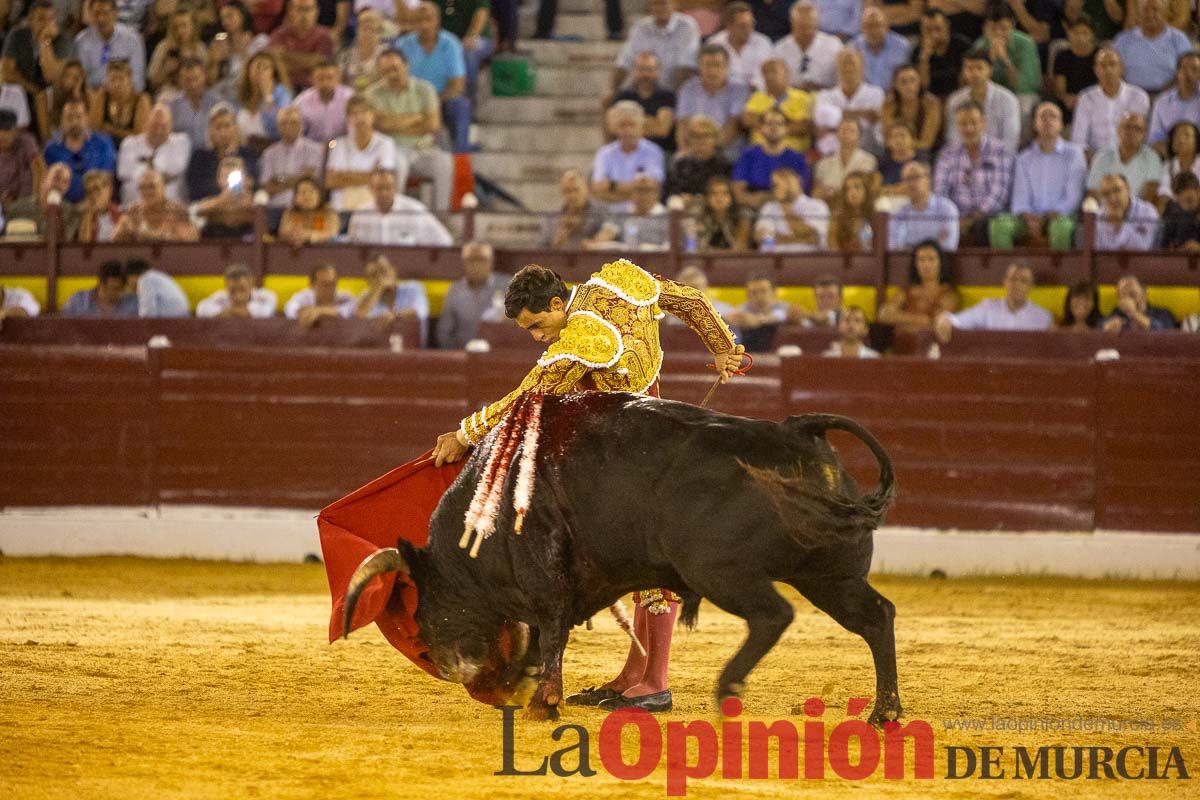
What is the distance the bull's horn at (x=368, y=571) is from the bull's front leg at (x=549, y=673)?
449mm

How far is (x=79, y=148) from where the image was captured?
11188mm

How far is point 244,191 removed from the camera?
10.6 metres

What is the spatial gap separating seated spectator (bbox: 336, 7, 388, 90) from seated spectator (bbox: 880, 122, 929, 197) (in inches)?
140

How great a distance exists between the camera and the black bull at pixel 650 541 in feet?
14.3

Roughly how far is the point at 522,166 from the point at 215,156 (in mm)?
2111

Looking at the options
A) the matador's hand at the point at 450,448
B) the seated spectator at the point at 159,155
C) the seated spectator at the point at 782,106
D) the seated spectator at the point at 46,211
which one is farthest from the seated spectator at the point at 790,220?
the matador's hand at the point at 450,448

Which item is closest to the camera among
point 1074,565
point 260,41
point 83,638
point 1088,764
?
point 1088,764

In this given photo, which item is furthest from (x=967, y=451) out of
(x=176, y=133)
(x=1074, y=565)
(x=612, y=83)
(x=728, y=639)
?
(x=176, y=133)

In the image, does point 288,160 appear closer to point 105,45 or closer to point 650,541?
point 105,45

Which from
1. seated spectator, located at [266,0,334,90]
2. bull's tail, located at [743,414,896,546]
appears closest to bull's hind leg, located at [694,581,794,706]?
Result: bull's tail, located at [743,414,896,546]

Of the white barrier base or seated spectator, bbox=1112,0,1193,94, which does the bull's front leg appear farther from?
seated spectator, bbox=1112,0,1193,94

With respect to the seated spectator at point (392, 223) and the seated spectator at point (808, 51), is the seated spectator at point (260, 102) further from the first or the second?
the seated spectator at point (808, 51)

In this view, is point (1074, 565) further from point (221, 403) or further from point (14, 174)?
point (14, 174)

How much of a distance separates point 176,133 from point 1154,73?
254 inches
